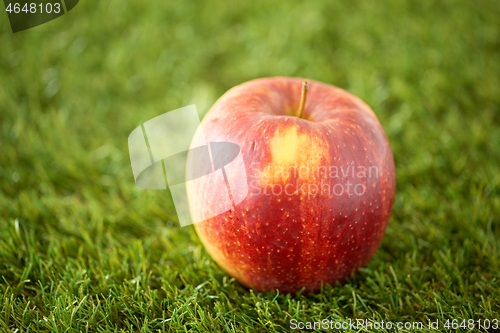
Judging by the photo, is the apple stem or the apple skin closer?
the apple skin

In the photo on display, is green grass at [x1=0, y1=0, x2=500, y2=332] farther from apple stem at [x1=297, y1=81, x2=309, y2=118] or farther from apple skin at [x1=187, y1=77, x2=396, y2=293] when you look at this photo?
apple stem at [x1=297, y1=81, x2=309, y2=118]

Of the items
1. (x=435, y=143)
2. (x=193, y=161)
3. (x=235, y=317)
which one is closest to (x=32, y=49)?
(x=193, y=161)

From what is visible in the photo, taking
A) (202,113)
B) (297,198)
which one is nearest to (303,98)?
(297,198)

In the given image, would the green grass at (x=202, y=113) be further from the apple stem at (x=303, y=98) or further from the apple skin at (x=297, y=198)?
the apple stem at (x=303, y=98)

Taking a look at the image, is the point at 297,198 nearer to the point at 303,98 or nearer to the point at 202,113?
the point at 303,98

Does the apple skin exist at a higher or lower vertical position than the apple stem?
lower

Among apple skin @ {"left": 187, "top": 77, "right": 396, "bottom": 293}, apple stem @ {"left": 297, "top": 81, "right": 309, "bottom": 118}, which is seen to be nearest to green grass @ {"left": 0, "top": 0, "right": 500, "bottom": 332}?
apple skin @ {"left": 187, "top": 77, "right": 396, "bottom": 293}

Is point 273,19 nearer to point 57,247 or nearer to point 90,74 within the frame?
point 90,74
